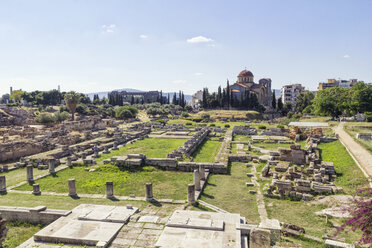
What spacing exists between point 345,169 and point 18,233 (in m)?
17.4

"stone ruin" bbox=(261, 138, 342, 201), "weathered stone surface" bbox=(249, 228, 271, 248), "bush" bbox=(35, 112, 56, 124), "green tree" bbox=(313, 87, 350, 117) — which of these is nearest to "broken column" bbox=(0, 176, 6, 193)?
"weathered stone surface" bbox=(249, 228, 271, 248)

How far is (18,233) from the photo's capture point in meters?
9.45

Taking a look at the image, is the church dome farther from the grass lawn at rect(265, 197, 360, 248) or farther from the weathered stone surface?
the weathered stone surface

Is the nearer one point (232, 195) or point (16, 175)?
point (232, 195)

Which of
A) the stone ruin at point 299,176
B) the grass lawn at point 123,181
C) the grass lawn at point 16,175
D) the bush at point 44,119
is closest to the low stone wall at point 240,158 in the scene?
the stone ruin at point 299,176

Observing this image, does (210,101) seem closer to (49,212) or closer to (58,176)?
(58,176)

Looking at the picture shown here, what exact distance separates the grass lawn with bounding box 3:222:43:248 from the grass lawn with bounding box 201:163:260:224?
718 cm

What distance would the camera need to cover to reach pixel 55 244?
27.1 feet

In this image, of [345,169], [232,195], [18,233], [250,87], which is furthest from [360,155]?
[250,87]

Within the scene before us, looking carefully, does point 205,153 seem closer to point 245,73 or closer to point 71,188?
point 71,188

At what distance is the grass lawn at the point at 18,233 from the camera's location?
8.82 meters

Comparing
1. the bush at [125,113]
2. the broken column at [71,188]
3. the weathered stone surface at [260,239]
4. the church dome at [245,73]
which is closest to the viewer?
the weathered stone surface at [260,239]

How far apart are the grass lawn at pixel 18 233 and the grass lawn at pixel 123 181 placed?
3.48m

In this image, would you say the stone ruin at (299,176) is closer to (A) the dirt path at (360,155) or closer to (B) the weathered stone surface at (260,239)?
(A) the dirt path at (360,155)
